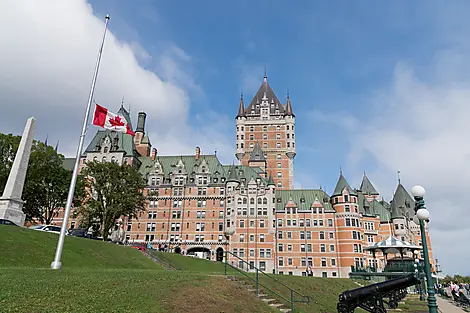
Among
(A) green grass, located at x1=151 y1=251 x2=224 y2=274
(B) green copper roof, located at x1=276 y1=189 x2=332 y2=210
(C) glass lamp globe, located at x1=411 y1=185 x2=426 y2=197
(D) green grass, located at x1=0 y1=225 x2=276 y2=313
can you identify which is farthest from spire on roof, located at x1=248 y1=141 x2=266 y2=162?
(C) glass lamp globe, located at x1=411 y1=185 x2=426 y2=197

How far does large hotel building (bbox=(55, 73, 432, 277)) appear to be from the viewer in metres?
69.5

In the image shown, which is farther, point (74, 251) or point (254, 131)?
point (254, 131)

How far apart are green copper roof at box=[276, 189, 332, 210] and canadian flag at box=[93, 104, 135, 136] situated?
56.9 meters

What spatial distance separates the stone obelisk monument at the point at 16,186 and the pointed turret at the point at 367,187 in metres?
79.8

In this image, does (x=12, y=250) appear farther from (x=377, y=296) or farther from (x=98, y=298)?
(x=377, y=296)

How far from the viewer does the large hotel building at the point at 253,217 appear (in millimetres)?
69500

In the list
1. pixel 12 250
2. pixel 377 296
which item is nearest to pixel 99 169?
pixel 12 250

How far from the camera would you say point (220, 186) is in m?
76.0

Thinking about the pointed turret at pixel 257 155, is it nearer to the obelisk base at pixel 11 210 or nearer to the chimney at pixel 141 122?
the chimney at pixel 141 122

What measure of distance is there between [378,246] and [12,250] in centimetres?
3559

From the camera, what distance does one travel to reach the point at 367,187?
90875 mm

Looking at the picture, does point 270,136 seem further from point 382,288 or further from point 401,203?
point 382,288

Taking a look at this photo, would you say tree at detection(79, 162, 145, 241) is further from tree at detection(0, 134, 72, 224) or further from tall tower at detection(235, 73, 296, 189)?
tall tower at detection(235, 73, 296, 189)

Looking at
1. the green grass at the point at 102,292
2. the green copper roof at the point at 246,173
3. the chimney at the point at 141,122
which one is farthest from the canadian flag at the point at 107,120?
the chimney at the point at 141,122
